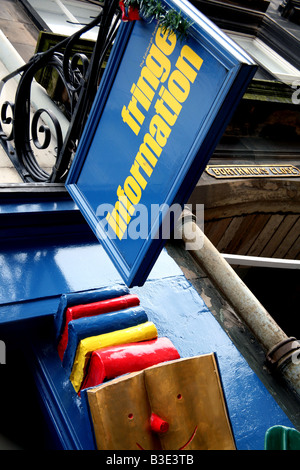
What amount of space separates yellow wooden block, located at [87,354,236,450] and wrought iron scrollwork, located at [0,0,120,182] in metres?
1.98

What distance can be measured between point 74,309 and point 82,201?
2.54ft

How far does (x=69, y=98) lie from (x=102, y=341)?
2149 millimetres

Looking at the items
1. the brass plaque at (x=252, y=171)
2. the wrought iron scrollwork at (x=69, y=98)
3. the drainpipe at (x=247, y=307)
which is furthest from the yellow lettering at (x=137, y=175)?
the brass plaque at (x=252, y=171)

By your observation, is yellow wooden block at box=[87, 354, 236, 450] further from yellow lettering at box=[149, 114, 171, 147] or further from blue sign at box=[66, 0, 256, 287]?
yellow lettering at box=[149, 114, 171, 147]

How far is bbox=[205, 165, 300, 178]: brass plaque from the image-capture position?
19.2 ft

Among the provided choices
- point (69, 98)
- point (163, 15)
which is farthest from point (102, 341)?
point (69, 98)

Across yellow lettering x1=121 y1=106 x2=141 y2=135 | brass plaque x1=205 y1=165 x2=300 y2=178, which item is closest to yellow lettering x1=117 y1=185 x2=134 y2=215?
yellow lettering x1=121 y1=106 x2=141 y2=135

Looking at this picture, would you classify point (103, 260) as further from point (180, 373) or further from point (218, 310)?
point (180, 373)

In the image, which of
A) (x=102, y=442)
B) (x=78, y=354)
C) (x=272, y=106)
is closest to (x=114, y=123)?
(x=78, y=354)

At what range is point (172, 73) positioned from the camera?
2342mm

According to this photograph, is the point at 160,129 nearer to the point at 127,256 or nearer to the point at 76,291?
the point at 127,256

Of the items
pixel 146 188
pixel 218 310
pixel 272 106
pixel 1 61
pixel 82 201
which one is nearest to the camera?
pixel 146 188

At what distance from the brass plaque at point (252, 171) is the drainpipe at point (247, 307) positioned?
1.55 m

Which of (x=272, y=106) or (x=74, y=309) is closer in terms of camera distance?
(x=74, y=309)
